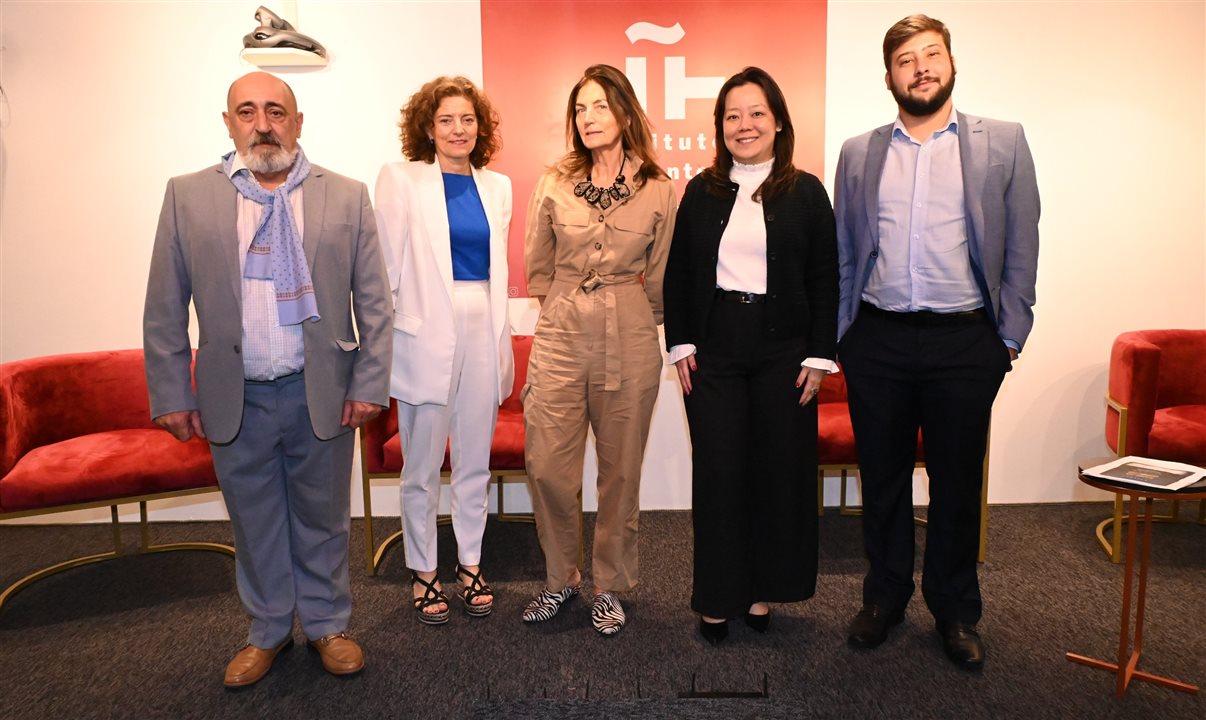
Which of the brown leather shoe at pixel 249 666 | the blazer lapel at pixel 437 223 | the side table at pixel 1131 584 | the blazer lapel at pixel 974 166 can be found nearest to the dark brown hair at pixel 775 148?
the blazer lapel at pixel 974 166

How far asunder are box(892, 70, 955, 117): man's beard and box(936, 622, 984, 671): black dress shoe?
5.40 ft

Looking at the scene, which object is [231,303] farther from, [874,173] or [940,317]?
[940,317]

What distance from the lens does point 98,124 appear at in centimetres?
428

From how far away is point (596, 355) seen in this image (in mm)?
2838

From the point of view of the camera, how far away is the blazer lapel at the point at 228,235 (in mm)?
2402

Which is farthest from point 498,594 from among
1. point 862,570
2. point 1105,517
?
point 1105,517

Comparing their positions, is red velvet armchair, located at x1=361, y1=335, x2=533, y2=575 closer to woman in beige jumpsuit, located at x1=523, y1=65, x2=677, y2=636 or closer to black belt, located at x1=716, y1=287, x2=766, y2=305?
woman in beige jumpsuit, located at x1=523, y1=65, x2=677, y2=636

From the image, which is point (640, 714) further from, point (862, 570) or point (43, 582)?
point (43, 582)

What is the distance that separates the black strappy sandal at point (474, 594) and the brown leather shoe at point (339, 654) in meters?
0.47

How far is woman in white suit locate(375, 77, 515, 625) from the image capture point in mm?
2941

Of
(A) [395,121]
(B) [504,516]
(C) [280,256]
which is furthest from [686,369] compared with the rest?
(A) [395,121]

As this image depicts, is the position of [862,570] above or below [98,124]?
below

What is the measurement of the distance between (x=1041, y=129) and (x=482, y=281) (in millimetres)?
3155

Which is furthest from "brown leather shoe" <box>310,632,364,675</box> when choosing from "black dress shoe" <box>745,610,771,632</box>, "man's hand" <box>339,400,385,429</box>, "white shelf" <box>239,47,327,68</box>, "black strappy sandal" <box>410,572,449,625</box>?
"white shelf" <box>239,47,327,68</box>
